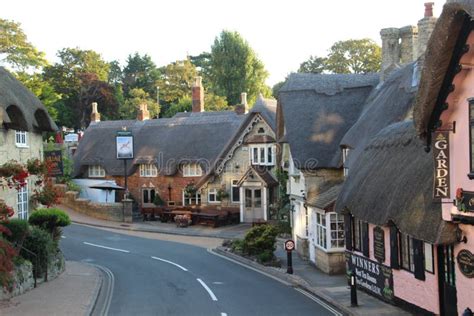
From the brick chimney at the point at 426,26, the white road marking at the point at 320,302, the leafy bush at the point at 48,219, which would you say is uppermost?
the brick chimney at the point at 426,26

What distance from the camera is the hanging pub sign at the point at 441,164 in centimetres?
1338

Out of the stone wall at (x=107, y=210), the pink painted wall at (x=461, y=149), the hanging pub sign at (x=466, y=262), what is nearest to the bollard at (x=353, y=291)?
the pink painted wall at (x=461, y=149)

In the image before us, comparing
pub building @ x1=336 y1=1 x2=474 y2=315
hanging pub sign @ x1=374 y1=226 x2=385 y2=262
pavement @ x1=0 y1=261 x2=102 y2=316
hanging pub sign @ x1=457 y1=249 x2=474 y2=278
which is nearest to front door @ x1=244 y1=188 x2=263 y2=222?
pavement @ x1=0 y1=261 x2=102 y2=316

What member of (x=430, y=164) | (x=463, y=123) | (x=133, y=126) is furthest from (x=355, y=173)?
(x=133, y=126)

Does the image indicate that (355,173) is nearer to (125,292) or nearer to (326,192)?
(326,192)

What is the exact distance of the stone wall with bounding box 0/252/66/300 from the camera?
63.5ft

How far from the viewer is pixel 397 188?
16.6 m

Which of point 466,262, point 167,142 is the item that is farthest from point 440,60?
point 167,142

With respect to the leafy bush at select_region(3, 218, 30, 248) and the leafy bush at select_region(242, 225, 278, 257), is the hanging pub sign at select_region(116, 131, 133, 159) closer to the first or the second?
the leafy bush at select_region(242, 225, 278, 257)

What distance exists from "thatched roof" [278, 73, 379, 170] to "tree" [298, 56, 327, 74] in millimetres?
49386

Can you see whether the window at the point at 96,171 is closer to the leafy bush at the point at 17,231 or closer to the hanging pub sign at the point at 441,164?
the leafy bush at the point at 17,231

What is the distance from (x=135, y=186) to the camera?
51656mm

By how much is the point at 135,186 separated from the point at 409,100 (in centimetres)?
3330

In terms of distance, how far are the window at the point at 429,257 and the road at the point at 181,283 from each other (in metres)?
3.58
